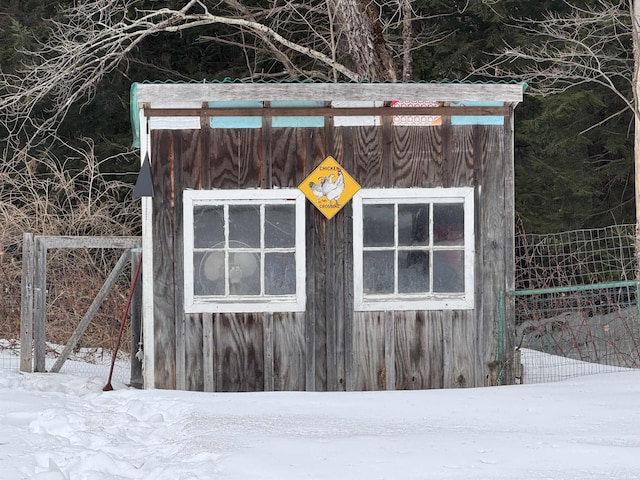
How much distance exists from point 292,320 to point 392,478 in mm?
3603

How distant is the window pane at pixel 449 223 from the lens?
28.0 ft

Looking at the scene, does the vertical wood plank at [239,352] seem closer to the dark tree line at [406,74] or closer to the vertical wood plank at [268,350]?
the vertical wood plank at [268,350]

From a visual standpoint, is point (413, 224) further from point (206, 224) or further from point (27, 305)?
point (27, 305)

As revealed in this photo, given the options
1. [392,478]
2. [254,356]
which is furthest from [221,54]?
[392,478]

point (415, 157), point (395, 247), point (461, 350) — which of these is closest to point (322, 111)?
point (415, 157)

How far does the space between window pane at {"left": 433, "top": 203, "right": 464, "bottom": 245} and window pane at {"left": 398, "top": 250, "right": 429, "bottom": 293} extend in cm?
19

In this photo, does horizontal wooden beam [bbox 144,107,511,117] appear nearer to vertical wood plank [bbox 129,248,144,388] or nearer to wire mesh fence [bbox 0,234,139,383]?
vertical wood plank [bbox 129,248,144,388]

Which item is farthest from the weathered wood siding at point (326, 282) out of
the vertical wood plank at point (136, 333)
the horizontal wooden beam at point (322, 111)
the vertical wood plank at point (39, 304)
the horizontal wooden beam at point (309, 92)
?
the vertical wood plank at point (39, 304)

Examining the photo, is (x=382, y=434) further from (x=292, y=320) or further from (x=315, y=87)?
(x=315, y=87)

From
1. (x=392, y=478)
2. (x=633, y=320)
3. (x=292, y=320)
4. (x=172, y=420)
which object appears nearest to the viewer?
(x=392, y=478)

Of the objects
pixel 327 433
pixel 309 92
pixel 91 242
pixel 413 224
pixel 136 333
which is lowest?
pixel 327 433

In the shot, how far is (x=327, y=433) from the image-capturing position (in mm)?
6199

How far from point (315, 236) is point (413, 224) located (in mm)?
894

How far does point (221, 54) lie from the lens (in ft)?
61.8
